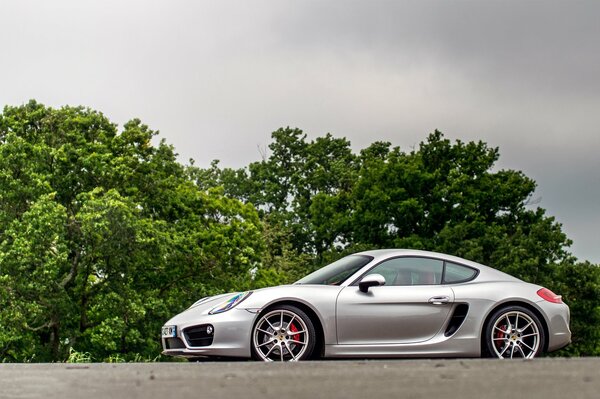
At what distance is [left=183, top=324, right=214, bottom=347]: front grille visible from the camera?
969 cm

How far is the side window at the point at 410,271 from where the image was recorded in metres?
10.3

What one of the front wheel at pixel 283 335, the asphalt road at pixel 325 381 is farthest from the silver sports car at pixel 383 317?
the asphalt road at pixel 325 381

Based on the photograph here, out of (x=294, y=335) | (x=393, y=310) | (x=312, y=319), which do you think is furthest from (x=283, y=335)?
(x=393, y=310)

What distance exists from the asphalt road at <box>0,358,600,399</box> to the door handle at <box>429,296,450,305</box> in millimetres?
2592

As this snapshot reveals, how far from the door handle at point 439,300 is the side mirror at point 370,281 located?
2.00 feet

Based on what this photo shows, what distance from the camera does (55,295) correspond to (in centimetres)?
3322

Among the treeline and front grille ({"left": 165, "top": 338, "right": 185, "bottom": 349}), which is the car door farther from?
the treeline

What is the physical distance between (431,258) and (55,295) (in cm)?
2500

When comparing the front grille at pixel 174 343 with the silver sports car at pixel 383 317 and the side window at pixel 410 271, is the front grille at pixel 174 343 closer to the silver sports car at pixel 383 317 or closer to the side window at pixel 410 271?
the silver sports car at pixel 383 317

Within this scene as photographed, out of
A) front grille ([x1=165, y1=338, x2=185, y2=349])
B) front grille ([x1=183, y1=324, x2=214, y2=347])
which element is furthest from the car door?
front grille ([x1=165, y1=338, x2=185, y2=349])

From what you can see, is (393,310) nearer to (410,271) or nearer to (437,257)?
(410,271)

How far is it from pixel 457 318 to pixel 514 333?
646mm

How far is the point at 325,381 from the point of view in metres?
5.98

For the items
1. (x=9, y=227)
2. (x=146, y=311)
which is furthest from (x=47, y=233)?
(x=146, y=311)
